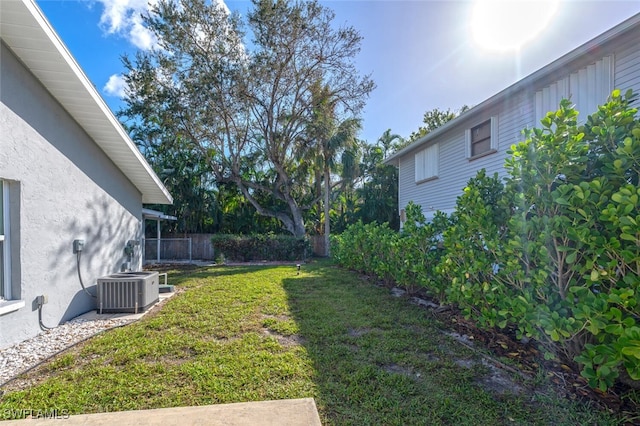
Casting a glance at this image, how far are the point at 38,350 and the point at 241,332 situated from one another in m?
2.48

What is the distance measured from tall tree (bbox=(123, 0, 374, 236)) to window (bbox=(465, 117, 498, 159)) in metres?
9.21

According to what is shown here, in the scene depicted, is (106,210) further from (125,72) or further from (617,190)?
(125,72)

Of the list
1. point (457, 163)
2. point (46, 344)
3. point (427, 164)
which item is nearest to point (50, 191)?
point (46, 344)

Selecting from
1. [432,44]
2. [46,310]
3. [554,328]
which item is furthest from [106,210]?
[432,44]

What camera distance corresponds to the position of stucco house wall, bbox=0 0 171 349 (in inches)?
150

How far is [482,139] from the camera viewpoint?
7.97 meters

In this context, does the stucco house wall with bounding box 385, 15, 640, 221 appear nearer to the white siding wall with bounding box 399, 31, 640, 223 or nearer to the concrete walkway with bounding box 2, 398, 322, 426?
the white siding wall with bounding box 399, 31, 640, 223

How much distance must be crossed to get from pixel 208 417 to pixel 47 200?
4201 mm

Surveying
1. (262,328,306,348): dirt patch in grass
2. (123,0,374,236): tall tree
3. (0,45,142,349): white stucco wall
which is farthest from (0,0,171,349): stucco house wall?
(123,0,374,236): tall tree

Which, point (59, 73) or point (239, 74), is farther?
point (239, 74)

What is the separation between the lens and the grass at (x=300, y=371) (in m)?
2.47

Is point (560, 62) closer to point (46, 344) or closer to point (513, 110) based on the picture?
point (513, 110)

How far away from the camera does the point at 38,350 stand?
3709mm

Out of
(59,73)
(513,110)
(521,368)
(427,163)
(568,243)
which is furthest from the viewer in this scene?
(427,163)
